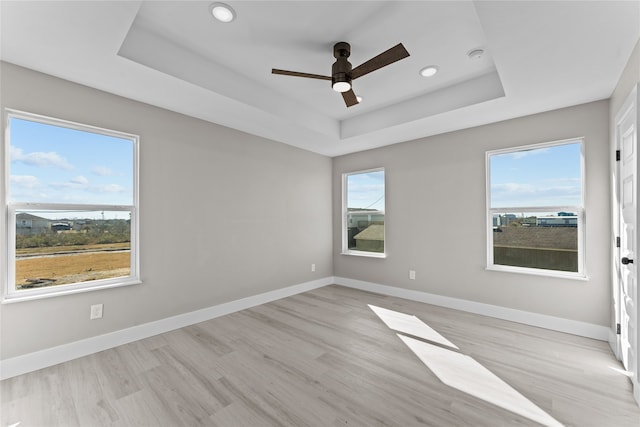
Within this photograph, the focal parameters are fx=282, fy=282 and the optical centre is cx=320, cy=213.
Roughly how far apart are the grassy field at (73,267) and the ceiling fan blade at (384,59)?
289 cm

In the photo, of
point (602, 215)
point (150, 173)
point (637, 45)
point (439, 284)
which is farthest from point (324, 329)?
point (637, 45)

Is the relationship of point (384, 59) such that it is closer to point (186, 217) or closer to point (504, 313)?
point (186, 217)

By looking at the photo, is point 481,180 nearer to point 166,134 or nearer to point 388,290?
point 388,290

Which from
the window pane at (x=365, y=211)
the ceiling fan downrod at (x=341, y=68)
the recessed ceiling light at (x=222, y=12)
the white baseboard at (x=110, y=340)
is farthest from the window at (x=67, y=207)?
the window pane at (x=365, y=211)

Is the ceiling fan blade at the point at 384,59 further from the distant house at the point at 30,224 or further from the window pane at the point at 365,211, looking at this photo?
the distant house at the point at 30,224

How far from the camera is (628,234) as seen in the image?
225 centimetres

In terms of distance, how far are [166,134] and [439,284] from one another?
4.02 m

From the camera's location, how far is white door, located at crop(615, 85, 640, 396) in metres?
1.98

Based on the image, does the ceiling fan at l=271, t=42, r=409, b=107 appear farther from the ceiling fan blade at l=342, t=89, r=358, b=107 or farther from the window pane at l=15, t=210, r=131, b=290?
the window pane at l=15, t=210, r=131, b=290

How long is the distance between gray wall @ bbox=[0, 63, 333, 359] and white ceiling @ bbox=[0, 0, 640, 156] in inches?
8.8

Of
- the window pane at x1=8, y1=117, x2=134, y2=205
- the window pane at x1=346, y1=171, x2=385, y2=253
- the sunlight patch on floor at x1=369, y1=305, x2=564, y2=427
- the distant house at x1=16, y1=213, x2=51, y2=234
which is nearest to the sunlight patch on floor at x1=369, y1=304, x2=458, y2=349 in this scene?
the sunlight patch on floor at x1=369, y1=305, x2=564, y2=427

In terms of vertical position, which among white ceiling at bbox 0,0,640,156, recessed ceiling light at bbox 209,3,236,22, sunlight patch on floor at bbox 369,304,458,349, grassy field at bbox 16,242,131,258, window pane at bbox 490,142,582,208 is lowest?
sunlight patch on floor at bbox 369,304,458,349

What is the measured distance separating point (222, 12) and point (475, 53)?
222 cm

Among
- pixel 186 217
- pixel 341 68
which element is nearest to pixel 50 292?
pixel 186 217
